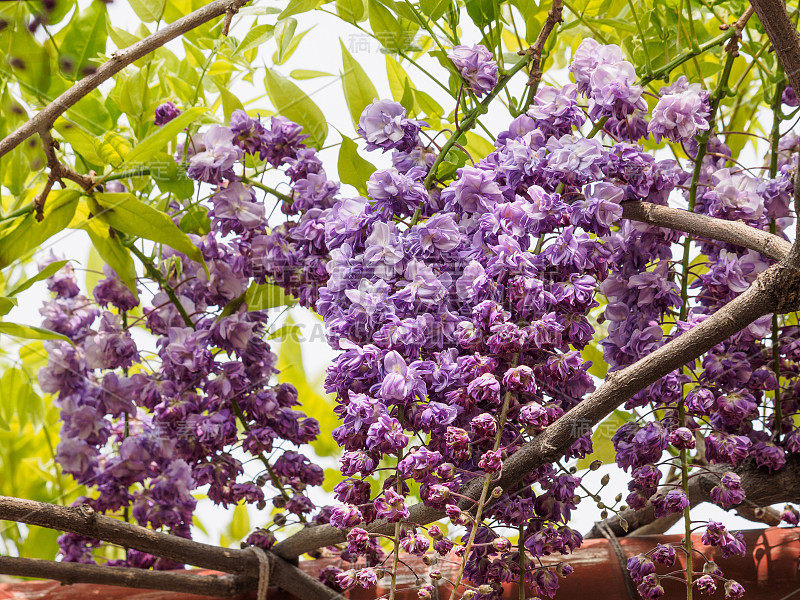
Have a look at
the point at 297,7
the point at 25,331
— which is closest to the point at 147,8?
the point at 297,7

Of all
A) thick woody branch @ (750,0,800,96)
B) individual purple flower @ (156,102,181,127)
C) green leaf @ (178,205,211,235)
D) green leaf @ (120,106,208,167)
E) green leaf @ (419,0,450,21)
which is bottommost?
thick woody branch @ (750,0,800,96)

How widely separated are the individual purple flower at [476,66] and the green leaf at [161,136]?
16 cm

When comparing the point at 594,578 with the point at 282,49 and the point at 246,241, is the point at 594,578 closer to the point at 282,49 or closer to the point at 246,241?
the point at 246,241

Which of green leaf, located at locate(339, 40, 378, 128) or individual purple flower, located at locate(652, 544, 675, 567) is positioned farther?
green leaf, located at locate(339, 40, 378, 128)

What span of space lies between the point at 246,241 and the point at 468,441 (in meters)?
0.26

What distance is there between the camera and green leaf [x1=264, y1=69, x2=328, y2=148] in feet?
1.88

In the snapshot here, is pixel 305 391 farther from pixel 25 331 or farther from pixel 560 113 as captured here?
pixel 560 113

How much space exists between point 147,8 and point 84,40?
0.07 metres

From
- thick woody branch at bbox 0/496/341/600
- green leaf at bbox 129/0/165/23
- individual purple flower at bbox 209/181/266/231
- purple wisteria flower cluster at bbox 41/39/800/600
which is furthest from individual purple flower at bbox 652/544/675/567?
green leaf at bbox 129/0/165/23

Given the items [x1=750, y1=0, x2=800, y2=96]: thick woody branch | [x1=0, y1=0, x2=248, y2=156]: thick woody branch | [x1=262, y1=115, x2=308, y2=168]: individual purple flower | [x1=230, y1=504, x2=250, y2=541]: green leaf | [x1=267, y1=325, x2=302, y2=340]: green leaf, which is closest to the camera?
[x1=750, y1=0, x2=800, y2=96]: thick woody branch

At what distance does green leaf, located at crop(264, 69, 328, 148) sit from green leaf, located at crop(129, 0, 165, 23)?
130 mm

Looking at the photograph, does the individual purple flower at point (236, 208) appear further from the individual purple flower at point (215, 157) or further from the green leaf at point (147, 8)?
the green leaf at point (147, 8)

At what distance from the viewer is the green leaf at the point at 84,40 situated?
576 mm

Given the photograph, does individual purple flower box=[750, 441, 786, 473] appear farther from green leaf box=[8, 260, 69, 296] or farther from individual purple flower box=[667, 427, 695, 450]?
green leaf box=[8, 260, 69, 296]
